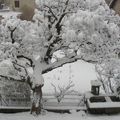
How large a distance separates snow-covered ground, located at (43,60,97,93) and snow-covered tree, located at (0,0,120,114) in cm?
376

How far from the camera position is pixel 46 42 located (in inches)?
492

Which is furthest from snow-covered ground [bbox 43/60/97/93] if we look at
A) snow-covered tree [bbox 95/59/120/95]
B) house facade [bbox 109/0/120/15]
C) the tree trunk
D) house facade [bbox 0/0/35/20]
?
house facade [bbox 0/0/35/20]

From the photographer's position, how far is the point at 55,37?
1229cm

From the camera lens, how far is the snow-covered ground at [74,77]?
17250 mm

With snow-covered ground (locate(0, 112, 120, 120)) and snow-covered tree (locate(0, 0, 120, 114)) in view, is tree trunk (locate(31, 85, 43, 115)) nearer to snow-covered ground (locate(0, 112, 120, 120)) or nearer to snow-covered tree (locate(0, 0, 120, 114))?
snow-covered tree (locate(0, 0, 120, 114))

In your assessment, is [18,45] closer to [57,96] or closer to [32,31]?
[32,31]

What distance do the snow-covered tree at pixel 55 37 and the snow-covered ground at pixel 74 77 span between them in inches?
148

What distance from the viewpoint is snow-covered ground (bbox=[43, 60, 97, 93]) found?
1725 centimetres

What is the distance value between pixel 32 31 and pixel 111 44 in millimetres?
2968

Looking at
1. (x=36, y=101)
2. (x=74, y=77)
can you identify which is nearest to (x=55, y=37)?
(x=36, y=101)

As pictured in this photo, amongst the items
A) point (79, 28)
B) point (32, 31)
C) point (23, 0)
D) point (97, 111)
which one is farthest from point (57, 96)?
point (23, 0)

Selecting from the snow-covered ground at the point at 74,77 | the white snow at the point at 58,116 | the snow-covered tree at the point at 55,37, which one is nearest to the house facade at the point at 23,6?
the snow-covered ground at the point at 74,77

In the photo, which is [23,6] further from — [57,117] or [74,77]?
[57,117]

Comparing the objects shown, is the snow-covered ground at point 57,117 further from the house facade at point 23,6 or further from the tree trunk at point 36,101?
the house facade at point 23,6
